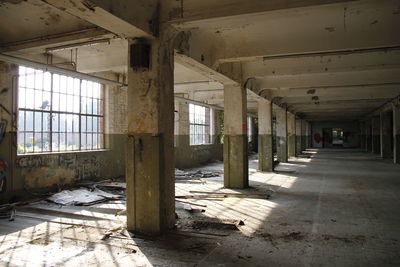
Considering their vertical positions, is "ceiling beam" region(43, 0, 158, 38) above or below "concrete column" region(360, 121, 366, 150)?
above

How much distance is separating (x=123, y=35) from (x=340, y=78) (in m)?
8.08

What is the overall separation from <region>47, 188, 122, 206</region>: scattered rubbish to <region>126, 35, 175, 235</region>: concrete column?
2706 mm

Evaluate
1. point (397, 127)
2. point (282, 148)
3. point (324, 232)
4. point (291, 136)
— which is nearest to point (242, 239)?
point (324, 232)

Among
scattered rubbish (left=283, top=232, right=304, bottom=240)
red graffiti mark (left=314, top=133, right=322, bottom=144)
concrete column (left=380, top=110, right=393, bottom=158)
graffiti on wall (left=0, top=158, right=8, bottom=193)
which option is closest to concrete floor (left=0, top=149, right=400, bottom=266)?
scattered rubbish (left=283, top=232, right=304, bottom=240)

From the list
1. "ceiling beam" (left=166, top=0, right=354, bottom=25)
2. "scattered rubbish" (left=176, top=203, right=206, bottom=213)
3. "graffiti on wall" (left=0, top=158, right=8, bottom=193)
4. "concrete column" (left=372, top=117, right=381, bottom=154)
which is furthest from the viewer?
"concrete column" (left=372, top=117, right=381, bottom=154)

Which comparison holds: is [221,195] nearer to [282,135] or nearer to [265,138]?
[265,138]

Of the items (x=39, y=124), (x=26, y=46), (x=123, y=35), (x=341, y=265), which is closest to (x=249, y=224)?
(x=341, y=265)

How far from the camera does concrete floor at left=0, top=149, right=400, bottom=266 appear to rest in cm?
418

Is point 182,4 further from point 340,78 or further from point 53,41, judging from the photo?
point 340,78

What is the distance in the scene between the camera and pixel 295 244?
15.7 ft

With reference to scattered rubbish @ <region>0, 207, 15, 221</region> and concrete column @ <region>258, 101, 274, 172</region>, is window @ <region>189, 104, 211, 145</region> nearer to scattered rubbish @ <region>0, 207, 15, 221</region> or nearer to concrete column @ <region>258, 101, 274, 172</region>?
concrete column @ <region>258, 101, 274, 172</region>

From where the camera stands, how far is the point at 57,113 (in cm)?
940

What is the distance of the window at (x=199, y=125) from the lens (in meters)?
17.6

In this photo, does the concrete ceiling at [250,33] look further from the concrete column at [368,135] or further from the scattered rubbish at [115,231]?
the concrete column at [368,135]
